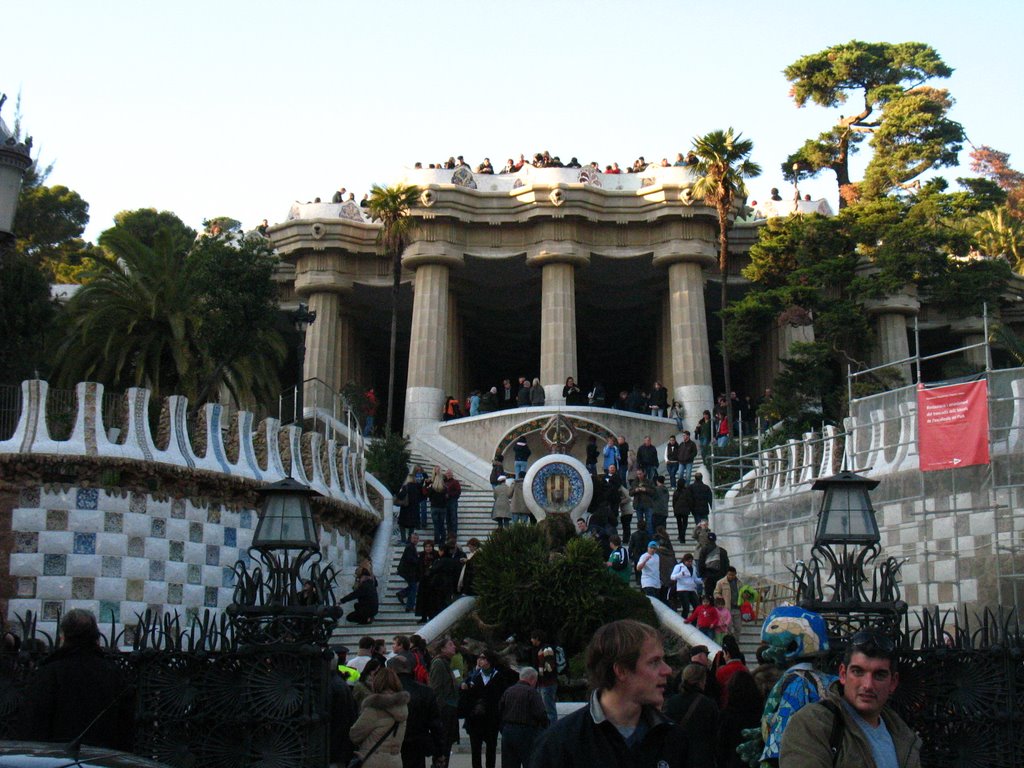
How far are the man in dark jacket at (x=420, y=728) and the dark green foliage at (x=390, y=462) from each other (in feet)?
70.7

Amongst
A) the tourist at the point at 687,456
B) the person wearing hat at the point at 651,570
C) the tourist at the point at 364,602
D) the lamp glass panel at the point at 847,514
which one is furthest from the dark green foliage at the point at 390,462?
the lamp glass panel at the point at 847,514

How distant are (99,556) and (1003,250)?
4003 centimetres

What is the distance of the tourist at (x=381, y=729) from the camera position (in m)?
10.3

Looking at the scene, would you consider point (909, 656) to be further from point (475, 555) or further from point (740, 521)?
point (740, 521)

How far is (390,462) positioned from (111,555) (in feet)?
42.6

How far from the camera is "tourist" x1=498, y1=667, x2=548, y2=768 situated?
11922 millimetres

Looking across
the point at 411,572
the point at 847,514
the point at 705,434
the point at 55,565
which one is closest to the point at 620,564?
the point at 411,572

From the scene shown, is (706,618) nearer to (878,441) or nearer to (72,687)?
(878,441)

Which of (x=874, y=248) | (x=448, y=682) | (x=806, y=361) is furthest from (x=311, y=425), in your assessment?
(x=448, y=682)

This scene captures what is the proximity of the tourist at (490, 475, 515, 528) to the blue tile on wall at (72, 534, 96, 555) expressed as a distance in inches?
330

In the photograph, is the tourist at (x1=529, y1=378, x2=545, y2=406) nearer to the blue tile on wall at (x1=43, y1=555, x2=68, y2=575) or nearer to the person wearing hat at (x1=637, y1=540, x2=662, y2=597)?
the person wearing hat at (x1=637, y1=540, x2=662, y2=597)

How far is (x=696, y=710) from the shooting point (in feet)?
30.8

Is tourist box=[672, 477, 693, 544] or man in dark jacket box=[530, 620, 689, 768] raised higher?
tourist box=[672, 477, 693, 544]

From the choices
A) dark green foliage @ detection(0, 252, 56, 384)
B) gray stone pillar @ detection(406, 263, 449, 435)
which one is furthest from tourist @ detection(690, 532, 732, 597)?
gray stone pillar @ detection(406, 263, 449, 435)
